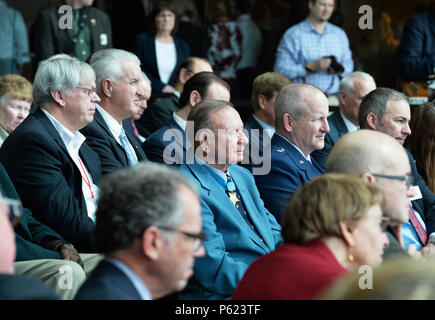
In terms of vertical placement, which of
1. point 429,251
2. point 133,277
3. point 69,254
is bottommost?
point 429,251

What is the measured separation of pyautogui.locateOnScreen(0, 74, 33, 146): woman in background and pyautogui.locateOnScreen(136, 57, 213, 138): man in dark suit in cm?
149

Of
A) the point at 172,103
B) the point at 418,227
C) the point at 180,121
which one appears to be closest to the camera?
the point at 418,227

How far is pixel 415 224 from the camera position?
396 cm

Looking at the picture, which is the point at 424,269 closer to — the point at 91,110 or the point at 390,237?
the point at 390,237

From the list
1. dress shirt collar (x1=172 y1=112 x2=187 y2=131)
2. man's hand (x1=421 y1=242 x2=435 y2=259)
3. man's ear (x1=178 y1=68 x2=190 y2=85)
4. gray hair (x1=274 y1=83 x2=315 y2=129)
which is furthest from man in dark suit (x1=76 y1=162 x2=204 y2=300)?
man's ear (x1=178 y1=68 x2=190 y2=85)

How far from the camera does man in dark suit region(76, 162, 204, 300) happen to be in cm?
192

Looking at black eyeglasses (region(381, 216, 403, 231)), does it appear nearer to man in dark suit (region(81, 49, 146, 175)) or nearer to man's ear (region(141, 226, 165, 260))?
man's ear (region(141, 226, 165, 260))

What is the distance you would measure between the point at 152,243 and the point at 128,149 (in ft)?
7.85

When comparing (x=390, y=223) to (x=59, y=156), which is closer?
(x=390, y=223)

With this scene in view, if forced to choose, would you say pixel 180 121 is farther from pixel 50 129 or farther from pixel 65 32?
pixel 65 32

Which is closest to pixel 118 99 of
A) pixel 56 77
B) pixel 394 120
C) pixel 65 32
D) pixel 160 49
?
pixel 56 77

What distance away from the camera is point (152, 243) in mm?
1934

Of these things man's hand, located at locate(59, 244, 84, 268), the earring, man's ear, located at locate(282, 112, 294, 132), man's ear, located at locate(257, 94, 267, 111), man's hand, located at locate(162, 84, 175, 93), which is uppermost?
the earring

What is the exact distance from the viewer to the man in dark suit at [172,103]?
594 cm
